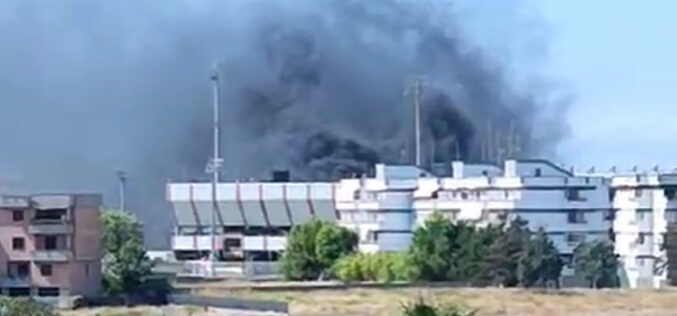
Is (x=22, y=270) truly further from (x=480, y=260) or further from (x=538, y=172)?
(x=538, y=172)

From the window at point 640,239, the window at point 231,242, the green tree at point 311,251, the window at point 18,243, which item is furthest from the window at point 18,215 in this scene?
the window at point 231,242

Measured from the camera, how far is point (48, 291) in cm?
3847

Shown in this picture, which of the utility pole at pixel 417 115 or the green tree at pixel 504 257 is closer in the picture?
the green tree at pixel 504 257

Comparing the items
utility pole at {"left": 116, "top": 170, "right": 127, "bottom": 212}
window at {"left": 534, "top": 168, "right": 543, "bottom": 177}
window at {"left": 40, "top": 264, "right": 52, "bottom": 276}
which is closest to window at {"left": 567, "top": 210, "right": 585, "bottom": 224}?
window at {"left": 534, "top": 168, "right": 543, "bottom": 177}

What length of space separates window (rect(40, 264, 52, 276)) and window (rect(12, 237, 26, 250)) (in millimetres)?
651

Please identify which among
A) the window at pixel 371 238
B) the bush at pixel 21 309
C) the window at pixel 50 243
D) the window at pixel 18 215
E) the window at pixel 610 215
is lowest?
the bush at pixel 21 309

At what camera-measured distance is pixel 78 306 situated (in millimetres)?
36156

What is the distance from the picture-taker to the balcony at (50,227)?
39281 mm

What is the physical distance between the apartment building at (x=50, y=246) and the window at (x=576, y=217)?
1614 centimetres

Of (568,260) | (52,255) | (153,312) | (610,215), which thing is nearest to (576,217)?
(610,215)

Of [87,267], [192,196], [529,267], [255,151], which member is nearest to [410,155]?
[255,151]

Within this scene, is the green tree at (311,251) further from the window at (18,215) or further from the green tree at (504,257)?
the window at (18,215)

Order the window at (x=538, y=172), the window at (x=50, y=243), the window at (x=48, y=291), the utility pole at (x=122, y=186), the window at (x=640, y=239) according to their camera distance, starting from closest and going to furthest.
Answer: the window at (x=48, y=291), the window at (x=50, y=243), the window at (x=640, y=239), the window at (x=538, y=172), the utility pole at (x=122, y=186)

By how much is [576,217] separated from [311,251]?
24.8 feet
